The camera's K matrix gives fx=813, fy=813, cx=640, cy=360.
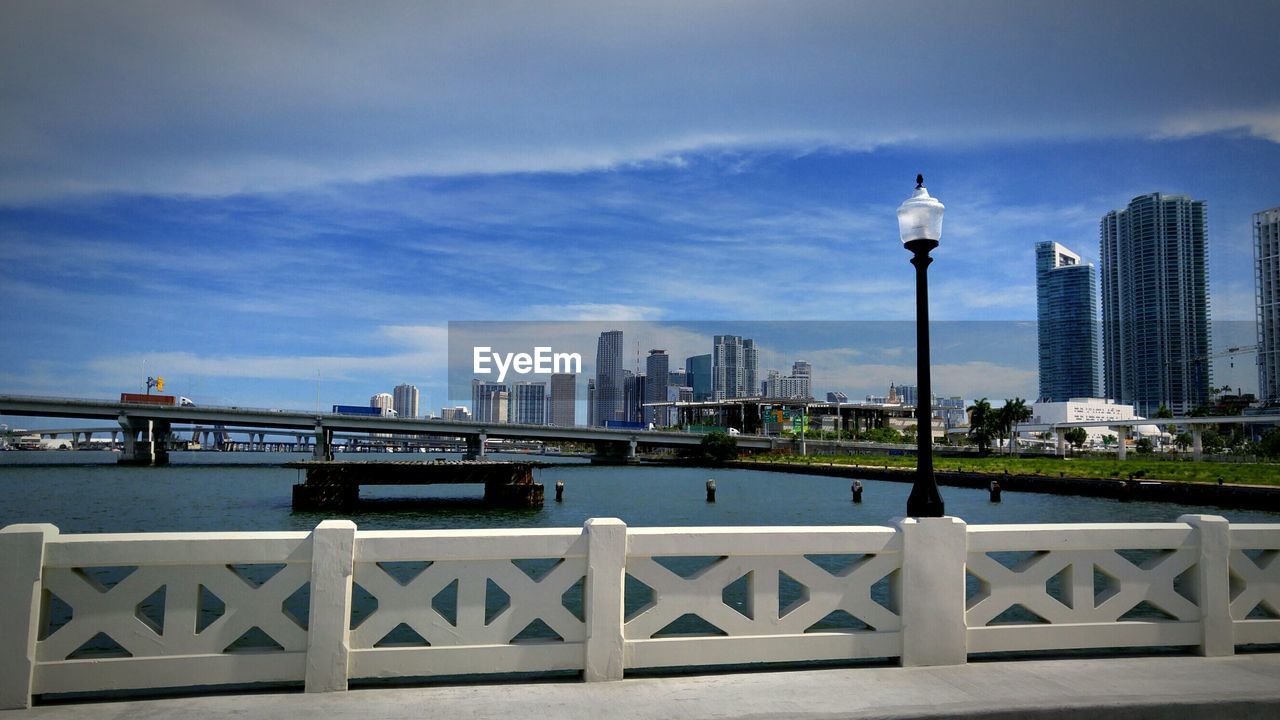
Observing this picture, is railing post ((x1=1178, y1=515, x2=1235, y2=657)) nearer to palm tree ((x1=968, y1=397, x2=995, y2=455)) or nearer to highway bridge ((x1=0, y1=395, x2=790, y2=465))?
highway bridge ((x1=0, y1=395, x2=790, y2=465))

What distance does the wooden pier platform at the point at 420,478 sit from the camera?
61625 mm

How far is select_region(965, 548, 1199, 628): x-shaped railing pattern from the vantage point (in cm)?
647

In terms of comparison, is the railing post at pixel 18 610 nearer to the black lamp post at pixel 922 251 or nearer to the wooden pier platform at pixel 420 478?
the black lamp post at pixel 922 251

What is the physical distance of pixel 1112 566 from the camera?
6.62 m

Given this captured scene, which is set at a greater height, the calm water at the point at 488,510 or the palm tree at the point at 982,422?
the palm tree at the point at 982,422

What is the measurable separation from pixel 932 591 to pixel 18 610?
6.40m

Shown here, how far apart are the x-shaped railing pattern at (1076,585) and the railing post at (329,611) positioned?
15.5 feet

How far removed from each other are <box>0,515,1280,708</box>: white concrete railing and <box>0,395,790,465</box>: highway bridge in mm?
112217

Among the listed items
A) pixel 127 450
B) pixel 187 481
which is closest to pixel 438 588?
pixel 187 481

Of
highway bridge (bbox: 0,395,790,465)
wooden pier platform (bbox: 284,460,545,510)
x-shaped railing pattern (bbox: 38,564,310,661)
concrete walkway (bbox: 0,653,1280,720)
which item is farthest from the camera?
highway bridge (bbox: 0,395,790,465)

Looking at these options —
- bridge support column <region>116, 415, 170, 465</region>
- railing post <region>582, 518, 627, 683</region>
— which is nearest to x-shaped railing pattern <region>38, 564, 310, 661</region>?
railing post <region>582, 518, 627, 683</region>

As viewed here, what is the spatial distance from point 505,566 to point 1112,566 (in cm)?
488

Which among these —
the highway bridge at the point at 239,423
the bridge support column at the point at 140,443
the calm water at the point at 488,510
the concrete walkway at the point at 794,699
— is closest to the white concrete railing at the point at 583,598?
the concrete walkway at the point at 794,699

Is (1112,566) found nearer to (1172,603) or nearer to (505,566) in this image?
(1172,603)
